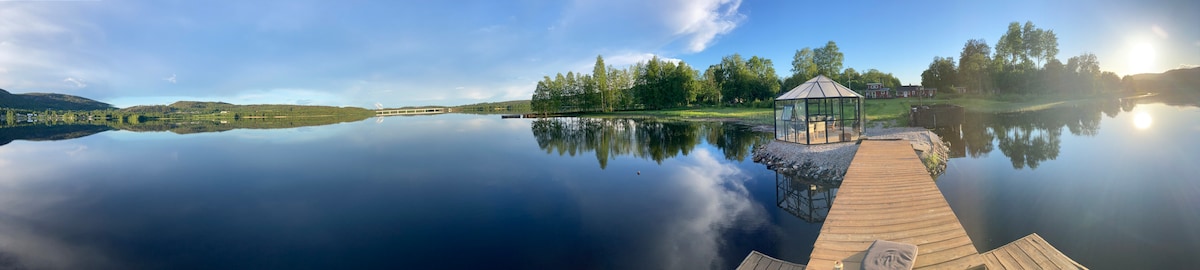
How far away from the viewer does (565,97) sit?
3147 inches

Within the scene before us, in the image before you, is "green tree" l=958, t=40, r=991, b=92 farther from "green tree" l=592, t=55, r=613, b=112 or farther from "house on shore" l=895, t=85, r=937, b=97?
"green tree" l=592, t=55, r=613, b=112

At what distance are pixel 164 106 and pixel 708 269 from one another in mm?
233725

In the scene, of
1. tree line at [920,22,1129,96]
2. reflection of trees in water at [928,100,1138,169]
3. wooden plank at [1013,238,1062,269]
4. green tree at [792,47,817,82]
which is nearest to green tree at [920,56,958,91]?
tree line at [920,22,1129,96]

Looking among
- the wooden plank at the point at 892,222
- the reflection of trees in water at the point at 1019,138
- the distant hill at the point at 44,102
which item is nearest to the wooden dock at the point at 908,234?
the wooden plank at the point at 892,222

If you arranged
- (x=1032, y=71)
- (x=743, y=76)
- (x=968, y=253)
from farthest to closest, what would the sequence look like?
(x=743, y=76) < (x=1032, y=71) < (x=968, y=253)

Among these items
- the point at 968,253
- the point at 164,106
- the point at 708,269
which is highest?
the point at 164,106

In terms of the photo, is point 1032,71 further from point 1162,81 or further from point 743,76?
point 743,76

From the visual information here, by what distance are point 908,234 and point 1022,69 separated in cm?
6510

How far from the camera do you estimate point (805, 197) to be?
11547mm

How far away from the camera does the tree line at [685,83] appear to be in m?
61.1

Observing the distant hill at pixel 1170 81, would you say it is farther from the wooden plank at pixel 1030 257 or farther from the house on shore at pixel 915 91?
the wooden plank at pixel 1030 257

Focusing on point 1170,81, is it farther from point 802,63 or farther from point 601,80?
point 601,80

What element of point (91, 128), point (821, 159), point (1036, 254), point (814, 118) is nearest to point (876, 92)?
point (814, 118)

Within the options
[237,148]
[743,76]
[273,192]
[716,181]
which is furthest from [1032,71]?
[237,148]
